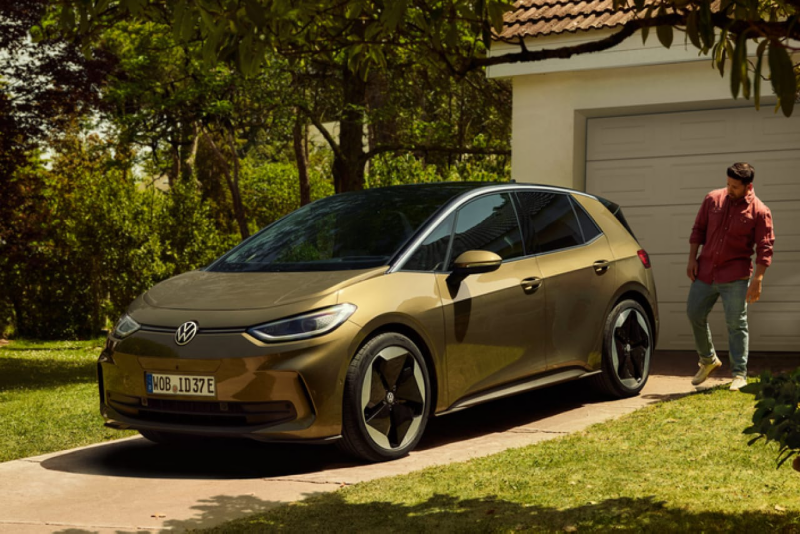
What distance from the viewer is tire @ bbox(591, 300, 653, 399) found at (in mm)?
8719

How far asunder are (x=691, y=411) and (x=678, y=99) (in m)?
5.36

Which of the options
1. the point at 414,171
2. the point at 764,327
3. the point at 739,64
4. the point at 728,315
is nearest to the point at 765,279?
the point at 764,327

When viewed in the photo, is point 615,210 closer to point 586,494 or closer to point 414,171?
point 586,494

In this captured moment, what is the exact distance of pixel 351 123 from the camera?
1888 centimetres

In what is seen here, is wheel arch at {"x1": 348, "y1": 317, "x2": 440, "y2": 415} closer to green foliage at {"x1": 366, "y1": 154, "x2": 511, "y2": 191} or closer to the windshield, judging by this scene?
the windshield

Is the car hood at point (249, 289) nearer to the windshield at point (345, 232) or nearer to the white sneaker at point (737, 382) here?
the windshield at point (345, 232)

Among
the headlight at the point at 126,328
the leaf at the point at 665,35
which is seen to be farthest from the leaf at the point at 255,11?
the headlight at the point at 126,328

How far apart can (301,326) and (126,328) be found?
3.98ft

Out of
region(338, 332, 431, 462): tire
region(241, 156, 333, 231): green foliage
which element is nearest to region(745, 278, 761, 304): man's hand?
region(338, 332, 431, 462): tire

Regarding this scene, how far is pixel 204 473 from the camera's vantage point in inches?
256

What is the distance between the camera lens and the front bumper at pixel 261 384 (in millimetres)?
6219

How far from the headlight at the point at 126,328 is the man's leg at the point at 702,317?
4734 millimetres

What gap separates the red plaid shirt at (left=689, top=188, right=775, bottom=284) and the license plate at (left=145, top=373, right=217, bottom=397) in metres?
4.65

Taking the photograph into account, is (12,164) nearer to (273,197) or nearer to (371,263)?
(371,263)
